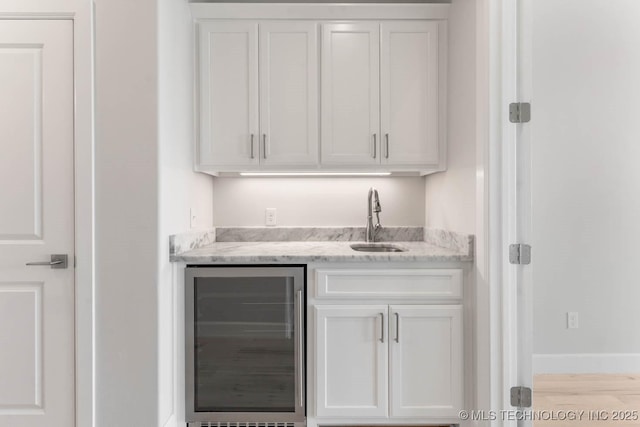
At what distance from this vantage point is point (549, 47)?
2.94 meters

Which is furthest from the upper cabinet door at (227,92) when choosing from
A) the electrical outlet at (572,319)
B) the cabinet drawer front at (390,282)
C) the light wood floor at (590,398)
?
the electrical outlet at (572,319)

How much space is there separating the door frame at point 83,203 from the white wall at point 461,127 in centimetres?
184

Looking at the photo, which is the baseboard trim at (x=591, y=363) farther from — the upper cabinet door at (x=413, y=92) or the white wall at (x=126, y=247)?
the white wall at (x=126, y=247)

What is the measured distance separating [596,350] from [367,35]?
274 cm

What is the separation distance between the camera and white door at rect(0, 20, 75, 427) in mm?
1871

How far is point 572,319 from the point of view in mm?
2914

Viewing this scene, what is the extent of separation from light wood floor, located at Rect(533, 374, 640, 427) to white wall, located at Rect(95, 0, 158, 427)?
2.15 meters

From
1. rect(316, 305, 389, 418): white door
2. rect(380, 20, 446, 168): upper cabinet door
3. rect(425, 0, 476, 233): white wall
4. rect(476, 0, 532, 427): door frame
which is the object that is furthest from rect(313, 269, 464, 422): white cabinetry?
rect(380, 20, 446, 168): upper cabinet door

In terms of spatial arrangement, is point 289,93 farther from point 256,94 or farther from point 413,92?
point 413,92

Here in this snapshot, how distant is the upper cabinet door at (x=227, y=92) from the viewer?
238 centimetres

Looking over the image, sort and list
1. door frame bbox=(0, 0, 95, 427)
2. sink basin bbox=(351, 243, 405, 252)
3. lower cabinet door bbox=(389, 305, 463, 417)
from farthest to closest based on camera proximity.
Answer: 1. sink basin bbox=(351, 243, 405, 252)
2. lower cabinet door bbox=(389, 305, 463, 417)
3. door frame bbox=(0, 0, 95, 427)

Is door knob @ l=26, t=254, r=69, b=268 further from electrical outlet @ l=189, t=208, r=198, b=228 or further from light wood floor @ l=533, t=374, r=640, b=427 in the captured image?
light wood floor @ l=533, t=374, r=640, b=427

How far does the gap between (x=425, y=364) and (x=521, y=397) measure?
0.45m

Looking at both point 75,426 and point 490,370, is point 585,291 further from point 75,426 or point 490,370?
point 75,426
